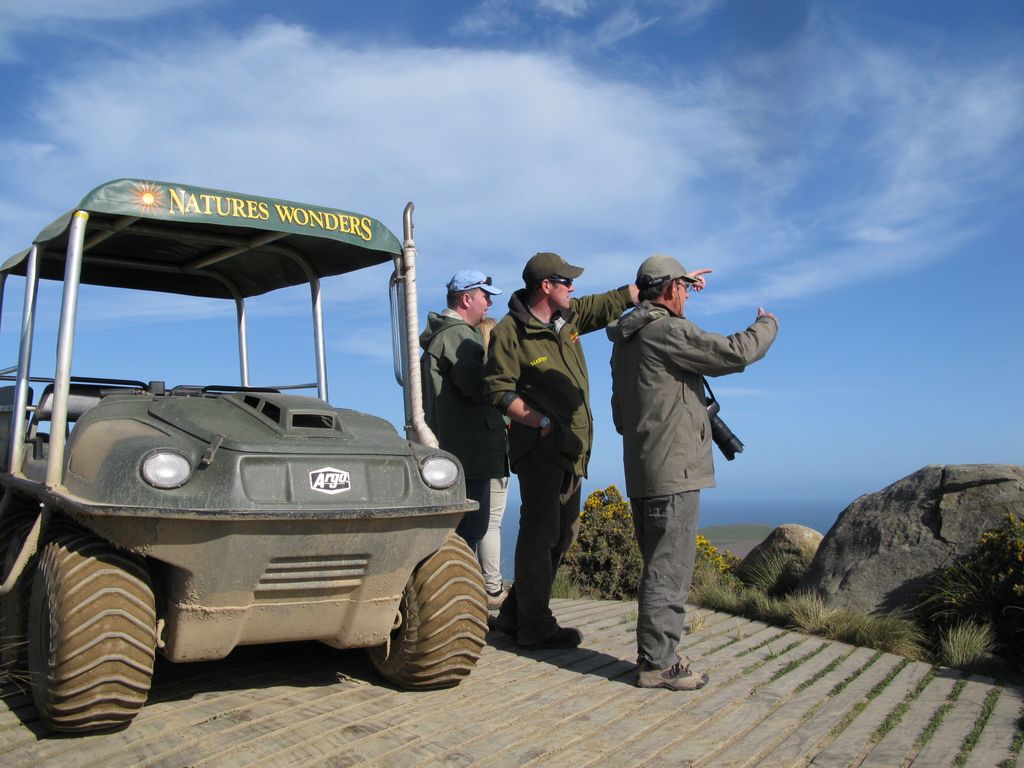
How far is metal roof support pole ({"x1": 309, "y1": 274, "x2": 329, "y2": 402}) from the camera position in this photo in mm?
6156

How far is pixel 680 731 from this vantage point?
4.16 meters

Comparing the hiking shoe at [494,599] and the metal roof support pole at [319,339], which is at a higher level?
the metal roof support pole at [319,339]

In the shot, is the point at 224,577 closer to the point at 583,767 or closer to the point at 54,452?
the point at 54,452

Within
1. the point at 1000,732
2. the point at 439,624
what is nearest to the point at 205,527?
A: the point at 439,624

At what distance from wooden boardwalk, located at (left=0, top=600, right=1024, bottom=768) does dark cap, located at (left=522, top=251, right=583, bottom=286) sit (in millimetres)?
2214

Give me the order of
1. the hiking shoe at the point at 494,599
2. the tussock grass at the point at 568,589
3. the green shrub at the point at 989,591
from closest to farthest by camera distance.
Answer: the green shrub at the point at 989,591 < the hiking shoe at the point at 494,599 < the tussock grass at the point at 568,589

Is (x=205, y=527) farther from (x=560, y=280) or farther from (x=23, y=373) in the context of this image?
(x=560, y=280)

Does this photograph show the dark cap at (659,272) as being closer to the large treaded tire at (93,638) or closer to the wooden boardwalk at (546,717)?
the wooden boardwalk at (546,717)

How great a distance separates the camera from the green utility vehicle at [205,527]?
3729 mm

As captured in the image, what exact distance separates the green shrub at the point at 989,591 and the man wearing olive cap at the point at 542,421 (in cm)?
250

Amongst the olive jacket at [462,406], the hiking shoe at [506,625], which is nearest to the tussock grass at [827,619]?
the hiking shoe at [506,625]

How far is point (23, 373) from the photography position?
4.86 metres

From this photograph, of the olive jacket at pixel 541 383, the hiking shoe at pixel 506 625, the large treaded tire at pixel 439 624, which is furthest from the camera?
the hiking shoe at pixel 506 625

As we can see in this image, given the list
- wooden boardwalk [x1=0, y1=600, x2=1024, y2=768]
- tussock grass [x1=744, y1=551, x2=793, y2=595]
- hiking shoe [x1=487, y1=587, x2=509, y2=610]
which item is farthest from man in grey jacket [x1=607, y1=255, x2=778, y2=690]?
tussock grass [x1=744, y1=551, x2=793, y2=595]
